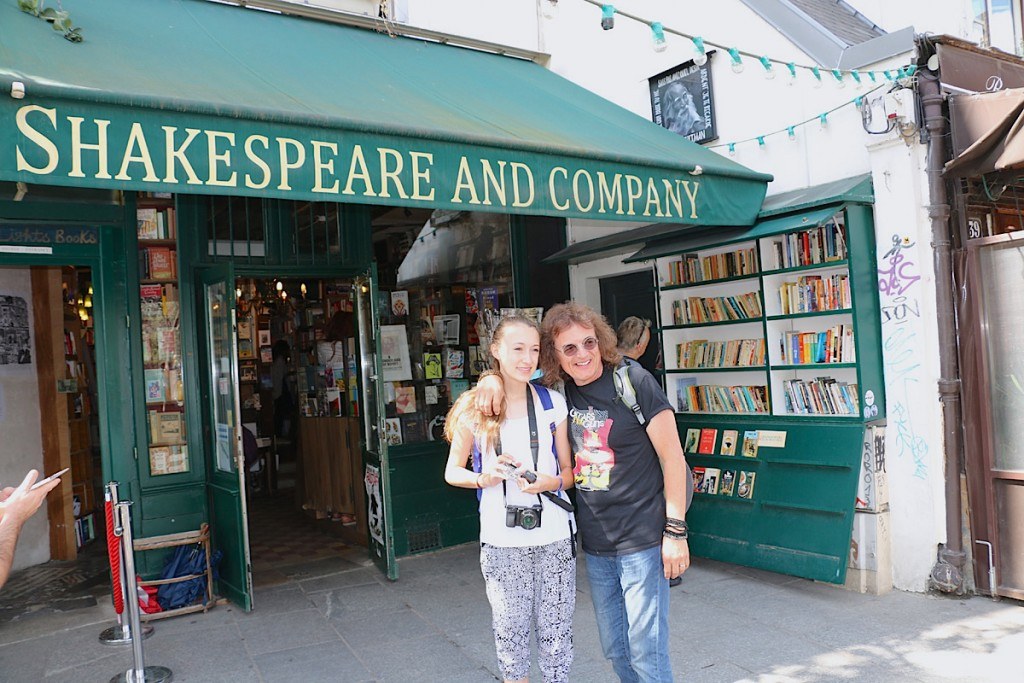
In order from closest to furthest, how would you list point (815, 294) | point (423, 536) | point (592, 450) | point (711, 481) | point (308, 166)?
point (592, 450) < point (308, 166) < point (815, 294) < point (711, 481) < point (423, 536)

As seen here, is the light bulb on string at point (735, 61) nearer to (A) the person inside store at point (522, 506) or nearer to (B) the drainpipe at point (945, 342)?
(B) the drainpipe at point (945, 342)

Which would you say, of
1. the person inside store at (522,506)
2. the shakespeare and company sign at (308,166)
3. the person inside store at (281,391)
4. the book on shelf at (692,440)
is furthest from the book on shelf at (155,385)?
the person inside store at (281,391)

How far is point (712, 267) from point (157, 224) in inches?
166

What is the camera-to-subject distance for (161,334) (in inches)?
219

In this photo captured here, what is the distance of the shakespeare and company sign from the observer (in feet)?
9.95

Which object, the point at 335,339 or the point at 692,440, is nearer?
the point at 692,440

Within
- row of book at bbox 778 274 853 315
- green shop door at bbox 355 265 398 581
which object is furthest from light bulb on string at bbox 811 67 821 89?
green shop door at bbox 355 265 398 581

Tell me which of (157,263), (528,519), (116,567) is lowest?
(116,567)

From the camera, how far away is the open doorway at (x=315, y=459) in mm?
6828

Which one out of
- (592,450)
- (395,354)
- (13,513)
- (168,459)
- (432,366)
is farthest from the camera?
(432,366)

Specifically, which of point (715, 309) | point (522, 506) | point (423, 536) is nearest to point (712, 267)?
point (715, 309)

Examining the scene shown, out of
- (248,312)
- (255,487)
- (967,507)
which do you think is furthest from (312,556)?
(967,507)

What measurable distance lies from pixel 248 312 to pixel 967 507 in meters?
8.28

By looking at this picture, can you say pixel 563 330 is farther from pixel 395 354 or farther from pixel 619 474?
pixel 395 354
